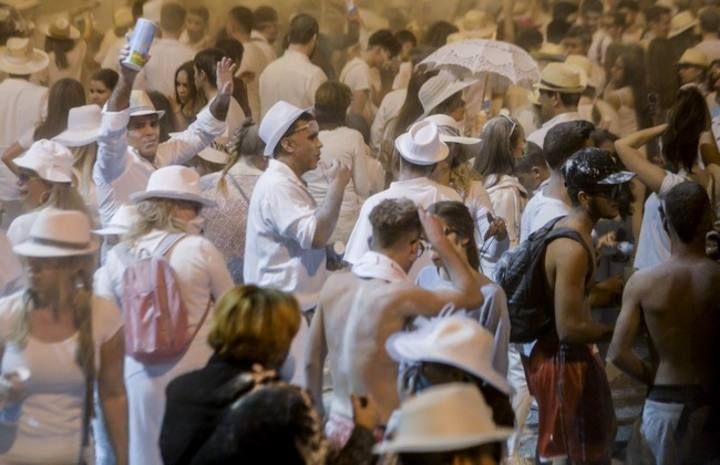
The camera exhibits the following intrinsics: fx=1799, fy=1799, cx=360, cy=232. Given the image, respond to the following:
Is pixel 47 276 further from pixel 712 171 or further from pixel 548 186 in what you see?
pixel 712 171

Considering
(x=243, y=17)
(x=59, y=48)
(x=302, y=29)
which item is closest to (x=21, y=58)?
(x=59, y=48)

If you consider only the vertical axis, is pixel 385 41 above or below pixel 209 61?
above

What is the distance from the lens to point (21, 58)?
1140cm

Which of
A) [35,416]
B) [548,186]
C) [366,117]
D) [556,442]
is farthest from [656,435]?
[366,117]

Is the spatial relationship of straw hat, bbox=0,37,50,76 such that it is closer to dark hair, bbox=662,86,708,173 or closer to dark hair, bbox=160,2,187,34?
dark hair, bbox=160,2,187,34

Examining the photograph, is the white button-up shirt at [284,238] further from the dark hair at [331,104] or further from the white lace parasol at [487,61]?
the white lace parasol at [487,61]

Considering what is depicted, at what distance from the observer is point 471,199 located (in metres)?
8.49

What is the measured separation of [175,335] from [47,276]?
0.67 meters

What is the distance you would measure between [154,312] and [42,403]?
0.72 metres

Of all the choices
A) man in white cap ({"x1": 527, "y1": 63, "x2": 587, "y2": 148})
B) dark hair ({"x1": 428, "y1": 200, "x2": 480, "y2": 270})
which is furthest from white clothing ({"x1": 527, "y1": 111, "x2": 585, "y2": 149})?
dark hair ({"x1": 428, "y1": 200, "x2": 480, "y2": 270})

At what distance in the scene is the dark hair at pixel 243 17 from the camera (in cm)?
1228

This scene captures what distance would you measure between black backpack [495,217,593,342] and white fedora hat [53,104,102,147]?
2560mm

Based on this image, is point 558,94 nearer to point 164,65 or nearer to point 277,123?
point 164,65

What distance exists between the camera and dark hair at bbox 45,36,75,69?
455 inches
